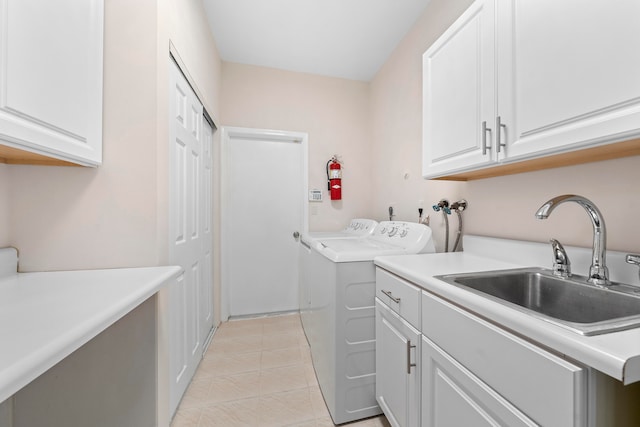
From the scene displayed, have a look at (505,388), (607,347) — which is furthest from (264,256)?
(607,347)

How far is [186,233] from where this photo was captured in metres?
1.58

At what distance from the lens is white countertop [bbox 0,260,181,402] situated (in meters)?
0.44

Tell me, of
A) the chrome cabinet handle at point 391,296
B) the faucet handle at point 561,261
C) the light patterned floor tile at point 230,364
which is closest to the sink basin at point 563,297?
the faucet handle at point 561,261

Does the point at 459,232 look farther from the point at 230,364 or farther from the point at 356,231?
the point at 230,364

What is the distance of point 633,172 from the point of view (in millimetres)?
844

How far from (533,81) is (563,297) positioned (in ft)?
2.50

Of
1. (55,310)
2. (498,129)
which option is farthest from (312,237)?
(55,310)

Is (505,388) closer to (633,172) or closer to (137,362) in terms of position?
(633,172)

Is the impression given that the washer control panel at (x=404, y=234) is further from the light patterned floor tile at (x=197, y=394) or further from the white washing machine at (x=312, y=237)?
the light patterned floor tile at (x=197, y=394)

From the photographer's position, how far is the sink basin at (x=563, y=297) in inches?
22.4

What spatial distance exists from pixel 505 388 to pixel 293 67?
298 centimetres

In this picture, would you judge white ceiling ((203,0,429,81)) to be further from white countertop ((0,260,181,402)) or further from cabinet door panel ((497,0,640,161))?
white countertop ((0,260,181,402))

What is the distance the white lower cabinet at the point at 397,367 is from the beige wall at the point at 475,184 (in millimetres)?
732

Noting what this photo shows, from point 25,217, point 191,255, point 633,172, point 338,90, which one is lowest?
point 191,255
